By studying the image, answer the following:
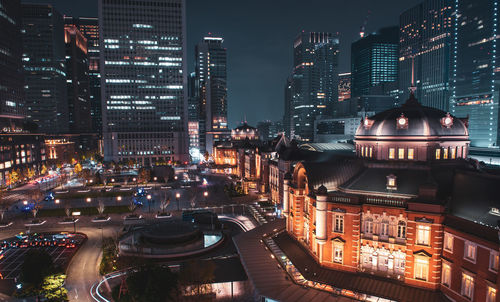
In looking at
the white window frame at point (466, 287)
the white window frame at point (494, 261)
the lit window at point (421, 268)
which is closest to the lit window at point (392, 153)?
the lit window at point (421, 268)

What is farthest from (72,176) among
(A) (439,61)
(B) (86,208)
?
(A) (439,61)

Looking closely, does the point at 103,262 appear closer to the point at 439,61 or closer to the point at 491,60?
the point at 491,60

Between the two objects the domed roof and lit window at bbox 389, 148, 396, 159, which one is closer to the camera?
the domed roof

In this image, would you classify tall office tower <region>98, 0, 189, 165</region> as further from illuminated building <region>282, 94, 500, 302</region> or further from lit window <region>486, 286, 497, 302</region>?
lit window <region>486, 286, 497, 302</region>

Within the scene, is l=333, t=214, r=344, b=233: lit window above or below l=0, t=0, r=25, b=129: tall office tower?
below

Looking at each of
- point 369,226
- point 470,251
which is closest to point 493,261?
point 470,251

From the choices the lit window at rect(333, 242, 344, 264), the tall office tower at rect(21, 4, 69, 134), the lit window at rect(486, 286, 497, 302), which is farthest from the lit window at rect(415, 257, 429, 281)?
the tall office tower at rect(21, 4, 69, 134)
